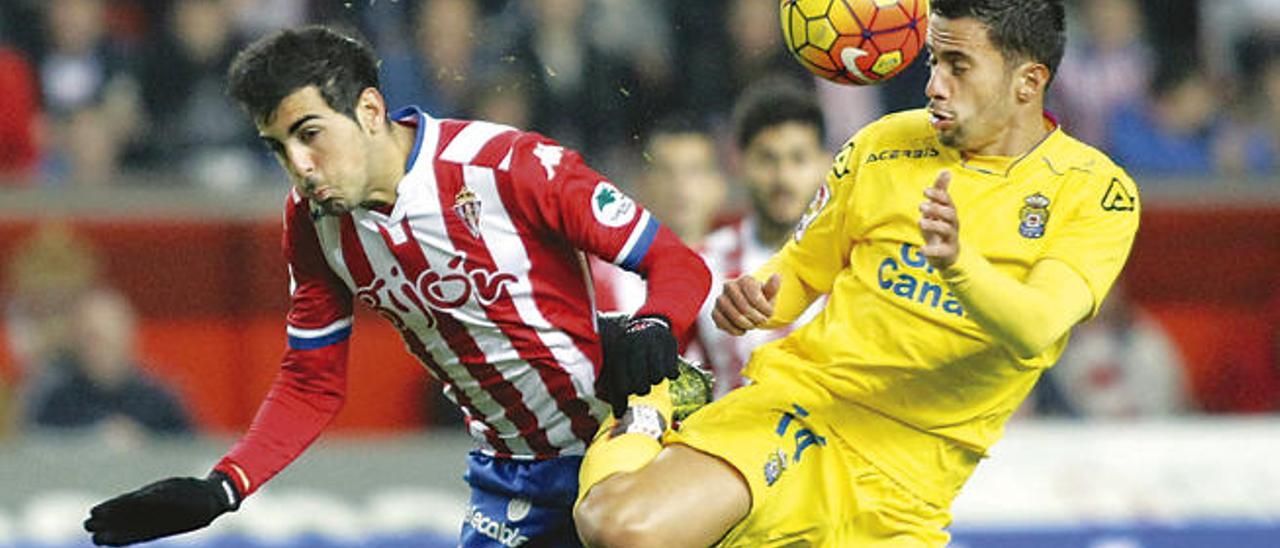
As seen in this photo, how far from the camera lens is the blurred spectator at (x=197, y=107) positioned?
400 inches

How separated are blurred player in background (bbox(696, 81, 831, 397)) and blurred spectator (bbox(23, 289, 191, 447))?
2989 millimetres

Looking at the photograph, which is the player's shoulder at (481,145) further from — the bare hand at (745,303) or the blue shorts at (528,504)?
the blue shorts at (528,504)

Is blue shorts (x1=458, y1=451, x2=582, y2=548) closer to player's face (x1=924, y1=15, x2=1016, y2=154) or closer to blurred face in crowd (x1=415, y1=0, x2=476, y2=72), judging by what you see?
player's face (x1=924, y1=15, x2=1016, y2=154)

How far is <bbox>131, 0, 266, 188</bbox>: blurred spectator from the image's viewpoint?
10164mm

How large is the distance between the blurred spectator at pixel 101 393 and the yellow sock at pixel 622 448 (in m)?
4.47

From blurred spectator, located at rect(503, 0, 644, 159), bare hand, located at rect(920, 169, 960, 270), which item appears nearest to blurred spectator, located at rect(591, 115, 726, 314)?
blurred spectator, located at rect(503, 0, 644, 159)

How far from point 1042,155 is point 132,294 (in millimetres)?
5933

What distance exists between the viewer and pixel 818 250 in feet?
17.8

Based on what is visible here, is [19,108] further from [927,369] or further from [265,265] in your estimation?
[927,369]

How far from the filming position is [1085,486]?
851cm

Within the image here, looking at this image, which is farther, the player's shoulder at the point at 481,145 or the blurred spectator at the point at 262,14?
the blurred spectator at the point at 262,14

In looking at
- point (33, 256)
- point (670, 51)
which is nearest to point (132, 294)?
point (33, 256)

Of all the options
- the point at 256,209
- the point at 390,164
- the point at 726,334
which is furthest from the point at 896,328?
the point at 256,209

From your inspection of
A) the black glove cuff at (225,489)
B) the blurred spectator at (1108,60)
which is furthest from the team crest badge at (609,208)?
the blurred spectator at (1108,60)
